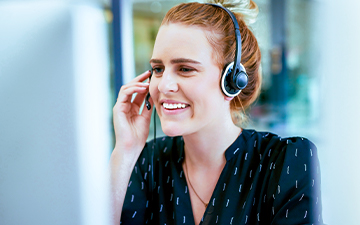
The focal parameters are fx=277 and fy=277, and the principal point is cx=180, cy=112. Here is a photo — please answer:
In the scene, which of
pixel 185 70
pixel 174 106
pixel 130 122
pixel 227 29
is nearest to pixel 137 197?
pixel 130 122

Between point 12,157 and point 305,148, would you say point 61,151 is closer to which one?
point 12,157

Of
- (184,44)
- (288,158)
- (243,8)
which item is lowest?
(288,158)

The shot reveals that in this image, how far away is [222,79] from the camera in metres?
0.87

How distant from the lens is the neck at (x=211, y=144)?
0.98 metres

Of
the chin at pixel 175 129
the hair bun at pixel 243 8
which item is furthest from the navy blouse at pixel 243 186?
the hair bun at pixel 243 8

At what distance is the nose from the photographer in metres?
0.85

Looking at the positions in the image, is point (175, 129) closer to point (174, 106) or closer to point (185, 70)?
point (174, 106)

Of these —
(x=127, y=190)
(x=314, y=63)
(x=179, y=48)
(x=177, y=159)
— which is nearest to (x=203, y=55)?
(x=179, y=48)

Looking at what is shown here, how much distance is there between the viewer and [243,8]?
3.31 ft

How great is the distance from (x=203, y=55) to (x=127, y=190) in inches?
22.0

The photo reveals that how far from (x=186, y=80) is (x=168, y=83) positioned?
0.06m

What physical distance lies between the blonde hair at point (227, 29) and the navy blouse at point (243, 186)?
0.22 m

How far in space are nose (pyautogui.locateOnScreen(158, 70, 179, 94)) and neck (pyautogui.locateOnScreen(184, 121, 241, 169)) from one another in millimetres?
199

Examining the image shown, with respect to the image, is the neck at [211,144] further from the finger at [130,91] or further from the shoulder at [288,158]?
the finger at [130,91]
